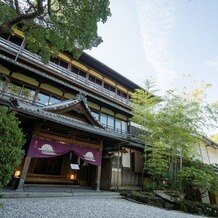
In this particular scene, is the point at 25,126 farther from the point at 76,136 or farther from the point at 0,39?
the point at 0,39

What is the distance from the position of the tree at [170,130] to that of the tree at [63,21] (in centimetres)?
907

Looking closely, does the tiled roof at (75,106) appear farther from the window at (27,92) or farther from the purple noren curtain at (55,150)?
the purple noren curtain at (55,150)

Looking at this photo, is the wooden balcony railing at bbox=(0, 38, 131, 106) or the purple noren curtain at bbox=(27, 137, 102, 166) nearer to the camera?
the purple noren curtain at bbox=(27, 137, 102, 166)

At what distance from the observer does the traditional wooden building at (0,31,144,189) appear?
1022cm

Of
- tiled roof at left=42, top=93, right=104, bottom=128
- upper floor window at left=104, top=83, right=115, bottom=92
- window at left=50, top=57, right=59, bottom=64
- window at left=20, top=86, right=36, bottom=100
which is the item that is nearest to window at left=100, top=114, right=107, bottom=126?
tiled roof at left=42, top=93, right=104, bottom=128

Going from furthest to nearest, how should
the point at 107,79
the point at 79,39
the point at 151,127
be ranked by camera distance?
1. the point at 107,79
2. the point at 151,127
3. the point at 79,39

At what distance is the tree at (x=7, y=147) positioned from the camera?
4.79 metres

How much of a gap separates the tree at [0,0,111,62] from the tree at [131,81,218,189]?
9073mm

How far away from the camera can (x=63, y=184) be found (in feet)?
41.9

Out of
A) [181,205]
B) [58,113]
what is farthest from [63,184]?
[181,205]

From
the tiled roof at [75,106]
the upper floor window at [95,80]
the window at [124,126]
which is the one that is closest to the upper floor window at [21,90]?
the tiled roof at [75,106]

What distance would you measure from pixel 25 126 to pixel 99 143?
478 cm

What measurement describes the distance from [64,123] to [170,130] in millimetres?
8577

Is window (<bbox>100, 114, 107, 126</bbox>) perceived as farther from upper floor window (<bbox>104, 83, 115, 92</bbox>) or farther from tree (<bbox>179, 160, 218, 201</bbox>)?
tree (<bbox>179, 160, 218, 201</bbox>)
